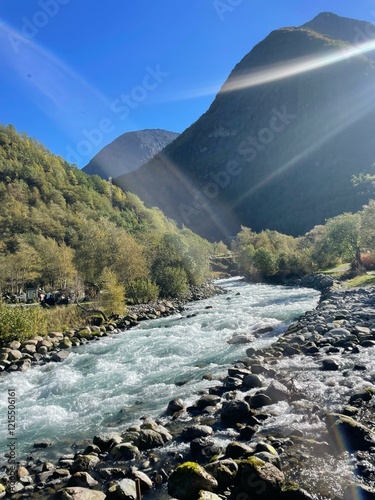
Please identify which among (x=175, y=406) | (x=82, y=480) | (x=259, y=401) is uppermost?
(x=82, y=480)

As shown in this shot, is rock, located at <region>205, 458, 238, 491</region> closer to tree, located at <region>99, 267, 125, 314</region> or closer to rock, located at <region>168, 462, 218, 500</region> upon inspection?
rock, located at <region>168, 462, 218, 500</region>

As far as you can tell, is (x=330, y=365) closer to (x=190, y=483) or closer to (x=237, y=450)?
(x=237, y=450)

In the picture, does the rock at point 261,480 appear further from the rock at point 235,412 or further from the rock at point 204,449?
the rock at point 235,412

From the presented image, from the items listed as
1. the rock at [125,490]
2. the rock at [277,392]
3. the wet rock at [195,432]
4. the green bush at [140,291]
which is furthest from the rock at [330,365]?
the green bush at [140,291]

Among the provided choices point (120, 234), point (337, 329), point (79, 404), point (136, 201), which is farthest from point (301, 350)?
point (136, 201)

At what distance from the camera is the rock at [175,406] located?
12.4 metres

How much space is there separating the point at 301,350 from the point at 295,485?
443 inches

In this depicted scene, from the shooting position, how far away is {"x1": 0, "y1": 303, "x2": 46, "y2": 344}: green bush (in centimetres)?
2523

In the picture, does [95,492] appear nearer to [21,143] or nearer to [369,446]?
[369,446]

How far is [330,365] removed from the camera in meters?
14.5

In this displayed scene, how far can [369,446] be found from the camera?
330 inches

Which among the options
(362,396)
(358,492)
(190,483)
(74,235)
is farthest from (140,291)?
(74,235)

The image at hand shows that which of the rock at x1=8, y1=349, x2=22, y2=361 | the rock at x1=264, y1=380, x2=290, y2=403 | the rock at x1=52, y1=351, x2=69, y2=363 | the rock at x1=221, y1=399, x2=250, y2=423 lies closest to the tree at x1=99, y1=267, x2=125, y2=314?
the rock at x1=52, y1=351, x2=69, y2=363

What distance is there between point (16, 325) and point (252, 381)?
19.6 m
